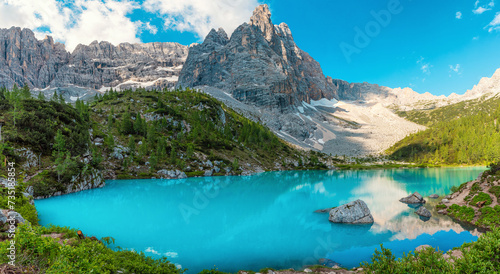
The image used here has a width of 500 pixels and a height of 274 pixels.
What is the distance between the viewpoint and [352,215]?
3141cm

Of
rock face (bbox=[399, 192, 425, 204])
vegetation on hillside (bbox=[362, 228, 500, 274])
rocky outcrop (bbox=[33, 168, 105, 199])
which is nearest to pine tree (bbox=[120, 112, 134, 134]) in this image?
rocky outcrop (bbox=[33, 168, 105, 199])

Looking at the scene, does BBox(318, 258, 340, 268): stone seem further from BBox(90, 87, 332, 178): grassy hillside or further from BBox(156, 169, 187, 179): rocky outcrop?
BBox(90, 87, 332, 178): grassy hillside

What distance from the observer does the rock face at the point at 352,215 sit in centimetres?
3111

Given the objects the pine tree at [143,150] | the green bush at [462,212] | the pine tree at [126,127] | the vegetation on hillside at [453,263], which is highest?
the pine tree at [126,127]

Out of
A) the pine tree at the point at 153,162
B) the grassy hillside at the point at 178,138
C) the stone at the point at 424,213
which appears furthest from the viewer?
the grassy hillside at the point at 178,138

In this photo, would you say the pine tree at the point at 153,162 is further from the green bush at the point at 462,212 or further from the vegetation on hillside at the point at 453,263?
the vegetation on hillside at the point at 453,263

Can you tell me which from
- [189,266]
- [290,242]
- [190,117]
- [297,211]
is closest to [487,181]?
[297,211]

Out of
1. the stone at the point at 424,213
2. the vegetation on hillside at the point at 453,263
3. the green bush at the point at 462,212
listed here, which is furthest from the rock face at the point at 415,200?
the vegetation on hillside at the point at 453,263

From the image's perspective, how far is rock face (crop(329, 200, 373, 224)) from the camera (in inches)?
1225

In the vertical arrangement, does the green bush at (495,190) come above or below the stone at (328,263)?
above

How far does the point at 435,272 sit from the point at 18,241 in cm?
1744

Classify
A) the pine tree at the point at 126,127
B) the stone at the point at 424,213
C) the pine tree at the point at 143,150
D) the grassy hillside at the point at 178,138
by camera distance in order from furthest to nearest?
the pine tree at the point at 126,127 < the pine tree at the point at 143,150 < the grassy hillside at the point at 178,138 < the stone at the point at 424,213

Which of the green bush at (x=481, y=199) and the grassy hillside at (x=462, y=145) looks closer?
the green bush at (x=481, y=199)

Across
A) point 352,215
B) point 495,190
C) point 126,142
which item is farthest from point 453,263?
point 126,142
